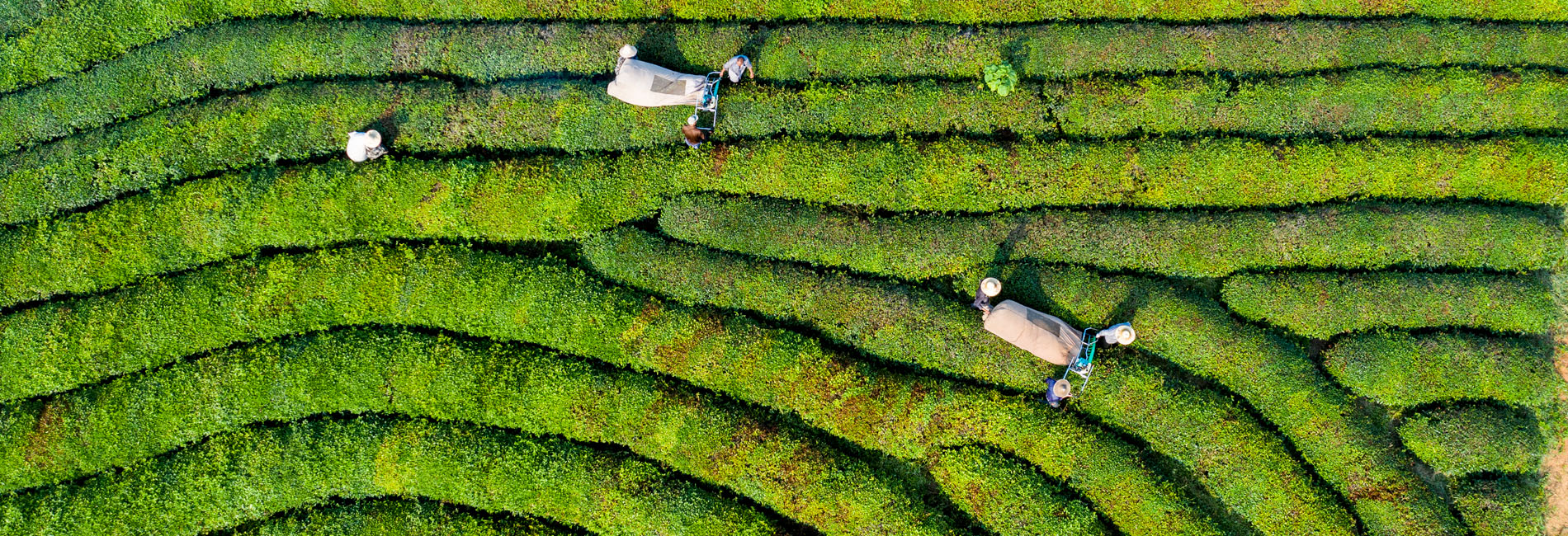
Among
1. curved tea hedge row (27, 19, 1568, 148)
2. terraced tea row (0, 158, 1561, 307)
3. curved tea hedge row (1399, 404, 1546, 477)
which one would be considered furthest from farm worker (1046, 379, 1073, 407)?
curved tea hedge row (1399, 404, 1546, 477)

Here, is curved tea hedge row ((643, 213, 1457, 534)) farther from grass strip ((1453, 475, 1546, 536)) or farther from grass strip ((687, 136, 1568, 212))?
grass strip ((687, 136, 1568, 212))

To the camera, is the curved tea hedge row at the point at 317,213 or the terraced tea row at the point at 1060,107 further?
the terraced tea row at the point at 1060,107

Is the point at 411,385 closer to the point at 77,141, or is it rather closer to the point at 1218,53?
the point at 77,141

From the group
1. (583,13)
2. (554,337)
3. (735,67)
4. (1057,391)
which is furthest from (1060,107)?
(554,337)

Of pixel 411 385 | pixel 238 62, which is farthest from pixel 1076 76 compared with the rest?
pixel 238 62

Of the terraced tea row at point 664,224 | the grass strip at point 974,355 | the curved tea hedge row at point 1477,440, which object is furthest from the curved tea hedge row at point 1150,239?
→ the curved tea hedge row at point 1477,440

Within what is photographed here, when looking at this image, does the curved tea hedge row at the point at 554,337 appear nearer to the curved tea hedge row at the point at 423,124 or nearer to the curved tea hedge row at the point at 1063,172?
the curved tea hedge row at the point at 423,124
